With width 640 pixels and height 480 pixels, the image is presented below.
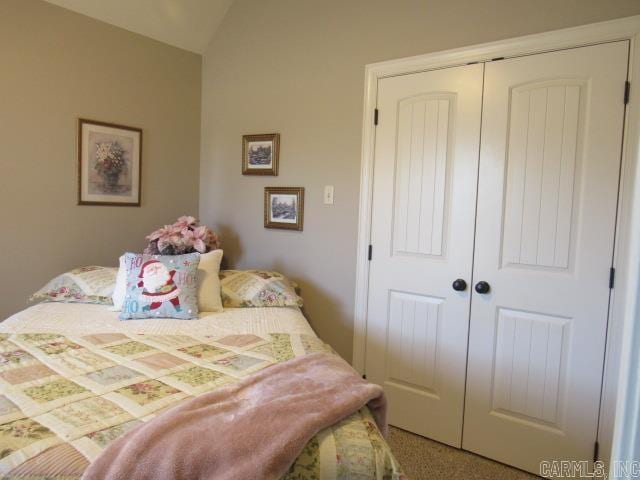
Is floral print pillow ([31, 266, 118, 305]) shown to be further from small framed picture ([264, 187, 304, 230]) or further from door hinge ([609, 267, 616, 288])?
door hinge ([609, 267, 616, 288])

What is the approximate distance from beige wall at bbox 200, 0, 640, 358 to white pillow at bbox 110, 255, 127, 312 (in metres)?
0.93

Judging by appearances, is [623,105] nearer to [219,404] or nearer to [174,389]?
[219,404]

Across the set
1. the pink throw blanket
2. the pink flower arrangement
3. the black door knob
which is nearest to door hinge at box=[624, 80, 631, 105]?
the black door knob

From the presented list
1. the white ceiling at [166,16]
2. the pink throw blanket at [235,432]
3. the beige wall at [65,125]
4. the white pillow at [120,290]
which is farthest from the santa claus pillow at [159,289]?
the white ceiling at [166,16]

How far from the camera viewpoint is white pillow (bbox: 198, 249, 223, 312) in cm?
220

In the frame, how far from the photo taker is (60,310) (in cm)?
206

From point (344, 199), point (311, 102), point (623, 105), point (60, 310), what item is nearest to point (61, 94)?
point (60, 310)

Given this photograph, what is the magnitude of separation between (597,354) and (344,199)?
1.46 m

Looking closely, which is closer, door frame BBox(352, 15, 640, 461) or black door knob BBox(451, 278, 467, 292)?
door frame BBox(352, 15, 640, 461)

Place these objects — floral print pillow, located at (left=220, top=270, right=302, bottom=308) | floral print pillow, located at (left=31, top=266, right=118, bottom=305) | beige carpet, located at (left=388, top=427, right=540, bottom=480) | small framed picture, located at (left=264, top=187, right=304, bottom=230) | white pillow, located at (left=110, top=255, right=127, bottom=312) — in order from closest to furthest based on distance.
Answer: beige carpet, located at (left=388, top=427, right=540, bottom=480), white pillow, located at (left=110, top=255, right=127, bottom=312), floral print pillow, located at (left=31, top=266, right=118, bottom=305), floral print pillow, located at (left=220, top=270, right=302, bottom=308), small framed picture, located at (left=264, top=187, right=304, bottom=230)

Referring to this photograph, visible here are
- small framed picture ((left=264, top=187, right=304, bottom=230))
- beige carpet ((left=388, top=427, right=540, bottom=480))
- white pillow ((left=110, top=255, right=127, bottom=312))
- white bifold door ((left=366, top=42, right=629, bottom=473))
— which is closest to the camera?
white bifold door ((left=366, top=42, right=629, bottom=473))

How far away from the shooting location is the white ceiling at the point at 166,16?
8.21 feet

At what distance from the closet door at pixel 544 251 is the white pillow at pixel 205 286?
1.35 meters

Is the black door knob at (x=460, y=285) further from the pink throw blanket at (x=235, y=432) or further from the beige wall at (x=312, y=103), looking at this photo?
the pink throw blanket at (x=235, y=432)
